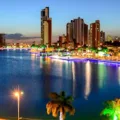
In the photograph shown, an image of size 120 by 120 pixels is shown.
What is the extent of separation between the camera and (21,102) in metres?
20.2

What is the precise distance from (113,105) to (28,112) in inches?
293

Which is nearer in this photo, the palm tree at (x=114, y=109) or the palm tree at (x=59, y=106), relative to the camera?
the palm tree at (x=59, y=106)

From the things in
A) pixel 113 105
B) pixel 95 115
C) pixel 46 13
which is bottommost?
pixel 95 115

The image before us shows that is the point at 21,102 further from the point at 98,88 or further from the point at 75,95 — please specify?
the point at 98,88

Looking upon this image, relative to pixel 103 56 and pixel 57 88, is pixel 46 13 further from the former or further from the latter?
pixel 57 88

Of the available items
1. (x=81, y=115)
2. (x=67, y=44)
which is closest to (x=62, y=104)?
(x=81, y=115)

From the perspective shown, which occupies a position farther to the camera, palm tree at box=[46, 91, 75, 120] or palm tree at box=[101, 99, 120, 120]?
palm tree at box=[101, 99, 120, 120]

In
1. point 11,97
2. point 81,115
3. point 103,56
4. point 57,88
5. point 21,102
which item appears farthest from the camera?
point 103,56

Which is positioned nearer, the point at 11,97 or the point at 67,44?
the point at 11,97

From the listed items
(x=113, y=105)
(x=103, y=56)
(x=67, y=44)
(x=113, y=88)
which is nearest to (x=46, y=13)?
(x=67, y=44)

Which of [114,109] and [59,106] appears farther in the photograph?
A: [114,109]

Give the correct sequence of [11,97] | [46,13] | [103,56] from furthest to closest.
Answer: [46,13] → [103,56] → [11,97]

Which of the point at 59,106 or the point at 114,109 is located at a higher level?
the point at 59,106

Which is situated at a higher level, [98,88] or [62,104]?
[62,104]
